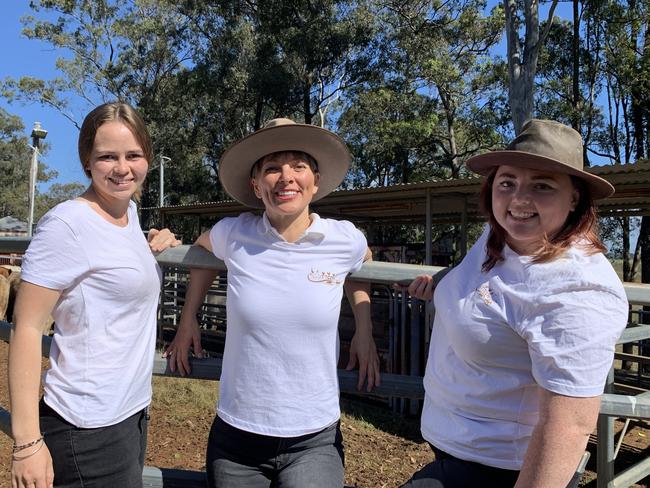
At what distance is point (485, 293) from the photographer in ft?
Result: 4.58

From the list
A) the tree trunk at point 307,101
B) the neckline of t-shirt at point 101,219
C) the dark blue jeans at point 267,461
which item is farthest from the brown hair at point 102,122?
the tree trunk at point 307,101

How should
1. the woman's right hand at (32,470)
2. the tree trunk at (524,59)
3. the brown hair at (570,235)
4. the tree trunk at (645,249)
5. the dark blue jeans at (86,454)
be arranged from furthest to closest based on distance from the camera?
the tree trunk at (645,249) → the tree trunk at (524,59) → the dark blue jeans at (86,454) → the woman's right hand at (32,470) → the brown hair at (570,235)

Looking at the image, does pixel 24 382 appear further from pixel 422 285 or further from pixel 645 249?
pixel 645 249

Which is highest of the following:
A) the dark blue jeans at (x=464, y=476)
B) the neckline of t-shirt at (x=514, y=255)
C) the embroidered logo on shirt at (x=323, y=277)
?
the neckline of t-shirt at (x=514, y=255)

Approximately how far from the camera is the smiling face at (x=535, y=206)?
138 centimetres

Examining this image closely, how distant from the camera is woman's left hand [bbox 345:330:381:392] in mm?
1791

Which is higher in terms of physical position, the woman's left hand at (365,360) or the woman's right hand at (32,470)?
the woman's left hand at (365,360)

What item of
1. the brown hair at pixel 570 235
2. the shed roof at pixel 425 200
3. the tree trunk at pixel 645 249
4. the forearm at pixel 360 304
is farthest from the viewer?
the tree trunk at pixel 645 249

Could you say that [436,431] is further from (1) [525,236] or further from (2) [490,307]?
(1) [525,236]

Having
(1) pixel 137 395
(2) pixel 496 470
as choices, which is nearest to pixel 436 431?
(2) pixel 496 470

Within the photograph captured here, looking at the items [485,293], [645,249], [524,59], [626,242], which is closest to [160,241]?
[485,293]

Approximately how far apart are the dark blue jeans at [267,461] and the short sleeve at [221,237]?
53 cm

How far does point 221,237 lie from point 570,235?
1.02 metres

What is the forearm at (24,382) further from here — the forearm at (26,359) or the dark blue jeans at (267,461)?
the dark blue jeans at (267,461)
